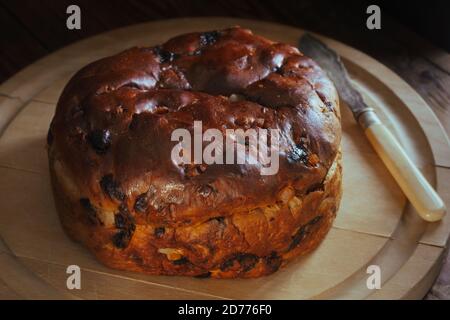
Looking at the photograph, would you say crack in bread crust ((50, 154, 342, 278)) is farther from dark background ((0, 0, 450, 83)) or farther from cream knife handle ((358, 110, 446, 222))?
dark background ((0, 0, 450, 83))

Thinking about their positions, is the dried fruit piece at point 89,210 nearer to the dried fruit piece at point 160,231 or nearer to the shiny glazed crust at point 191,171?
the shiny glazed crust at point 191,171

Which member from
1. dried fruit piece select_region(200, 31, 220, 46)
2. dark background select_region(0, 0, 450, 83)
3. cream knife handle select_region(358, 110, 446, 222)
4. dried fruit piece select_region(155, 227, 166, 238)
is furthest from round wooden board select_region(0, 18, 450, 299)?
dried fruit piece select_region(200, 31, 220, 46)

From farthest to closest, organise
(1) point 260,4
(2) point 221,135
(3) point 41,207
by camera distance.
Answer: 1. (1) point 260,4
2. (3) point 41,207
3. (2) point 221,135

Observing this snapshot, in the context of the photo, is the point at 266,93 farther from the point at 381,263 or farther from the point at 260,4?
the point at 260,4

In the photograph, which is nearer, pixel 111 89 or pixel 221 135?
pixel 221 135

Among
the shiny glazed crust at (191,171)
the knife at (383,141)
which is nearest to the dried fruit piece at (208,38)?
the shiny glazed crust at (191,171)

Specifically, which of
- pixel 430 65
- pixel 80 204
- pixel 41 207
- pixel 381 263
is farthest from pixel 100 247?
pixel 430 65

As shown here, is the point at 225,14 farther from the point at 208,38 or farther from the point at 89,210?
the point at 89,210
